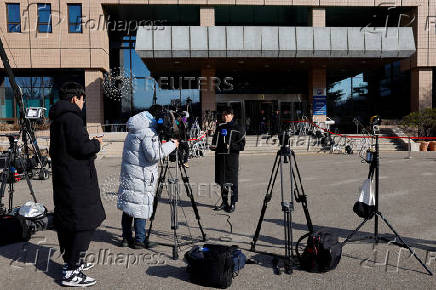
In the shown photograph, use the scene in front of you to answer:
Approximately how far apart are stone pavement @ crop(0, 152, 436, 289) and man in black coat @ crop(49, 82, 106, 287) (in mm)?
445

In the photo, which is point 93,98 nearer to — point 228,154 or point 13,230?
point 228,154

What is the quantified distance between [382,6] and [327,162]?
51.7ft

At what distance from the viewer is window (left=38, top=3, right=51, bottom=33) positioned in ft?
76.3

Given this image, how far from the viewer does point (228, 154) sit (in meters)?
6.93

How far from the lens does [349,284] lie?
3.80 meters

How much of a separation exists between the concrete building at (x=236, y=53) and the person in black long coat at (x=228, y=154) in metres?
14.8

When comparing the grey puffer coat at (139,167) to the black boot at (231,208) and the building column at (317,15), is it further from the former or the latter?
the building column at (317,15)

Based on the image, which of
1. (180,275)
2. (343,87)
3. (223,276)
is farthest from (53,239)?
(343,87)

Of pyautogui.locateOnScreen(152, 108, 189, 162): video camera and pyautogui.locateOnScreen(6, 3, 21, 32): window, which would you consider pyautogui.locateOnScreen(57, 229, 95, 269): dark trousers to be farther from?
pyautogui.locateOnScreen(6, 3, 21, 32): window

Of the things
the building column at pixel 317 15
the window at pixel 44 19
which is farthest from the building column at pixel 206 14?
the window at pixel 44 19

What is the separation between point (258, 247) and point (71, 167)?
272 cm

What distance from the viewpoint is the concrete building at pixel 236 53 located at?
21.6 metres

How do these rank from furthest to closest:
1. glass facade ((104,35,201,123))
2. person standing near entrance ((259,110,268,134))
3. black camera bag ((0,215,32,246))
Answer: glass facade ((104,35,201,123)) → person standing near entrance ((259,110,268,134)) → black camera bag ((0,215,32,246))

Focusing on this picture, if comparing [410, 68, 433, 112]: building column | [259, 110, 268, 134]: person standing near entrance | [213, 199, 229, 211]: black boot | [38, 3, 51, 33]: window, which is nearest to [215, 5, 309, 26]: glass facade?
[259, 110, 268, 134]: person standing near entrance
